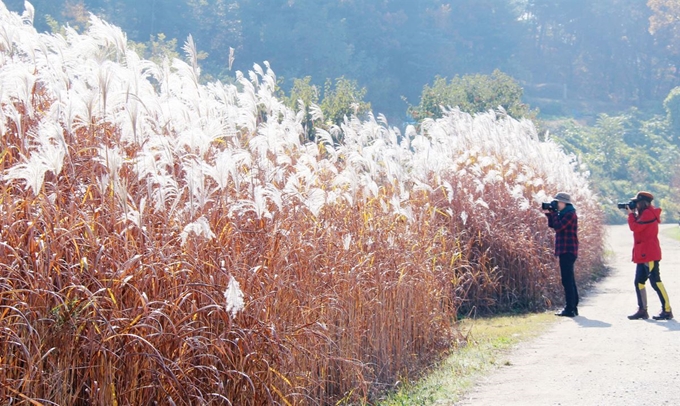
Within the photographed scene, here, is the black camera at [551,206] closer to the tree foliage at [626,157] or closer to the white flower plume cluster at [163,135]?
the white flower plume cluster at [163,135]

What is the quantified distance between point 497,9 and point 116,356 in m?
69.2

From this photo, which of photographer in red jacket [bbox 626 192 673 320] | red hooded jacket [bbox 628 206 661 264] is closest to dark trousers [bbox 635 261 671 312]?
photographer in red jacket [bbox 626 192 673 320]

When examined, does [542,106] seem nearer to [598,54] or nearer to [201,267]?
[598,54]

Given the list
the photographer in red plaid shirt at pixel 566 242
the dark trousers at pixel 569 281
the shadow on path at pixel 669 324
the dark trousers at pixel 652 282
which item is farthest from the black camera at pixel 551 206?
the shadow on path at pixel 669 324

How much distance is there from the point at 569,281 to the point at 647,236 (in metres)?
1.22

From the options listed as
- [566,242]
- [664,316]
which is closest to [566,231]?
[566,242]

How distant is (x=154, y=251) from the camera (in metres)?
4.76

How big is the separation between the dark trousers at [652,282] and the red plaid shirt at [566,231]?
36.0 inches

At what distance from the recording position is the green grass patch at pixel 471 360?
7031 millimetres

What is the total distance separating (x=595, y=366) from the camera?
7980 mm

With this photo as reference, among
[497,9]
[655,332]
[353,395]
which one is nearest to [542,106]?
[497,9]

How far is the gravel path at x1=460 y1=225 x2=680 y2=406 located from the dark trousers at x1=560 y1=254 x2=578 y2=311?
26 centimetres

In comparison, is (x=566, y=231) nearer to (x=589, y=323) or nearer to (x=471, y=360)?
(x=589, y=323)

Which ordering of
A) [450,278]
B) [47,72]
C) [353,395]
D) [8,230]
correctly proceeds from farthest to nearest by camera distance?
[450,278] → [353,395] → [47,72] → [8,230]
